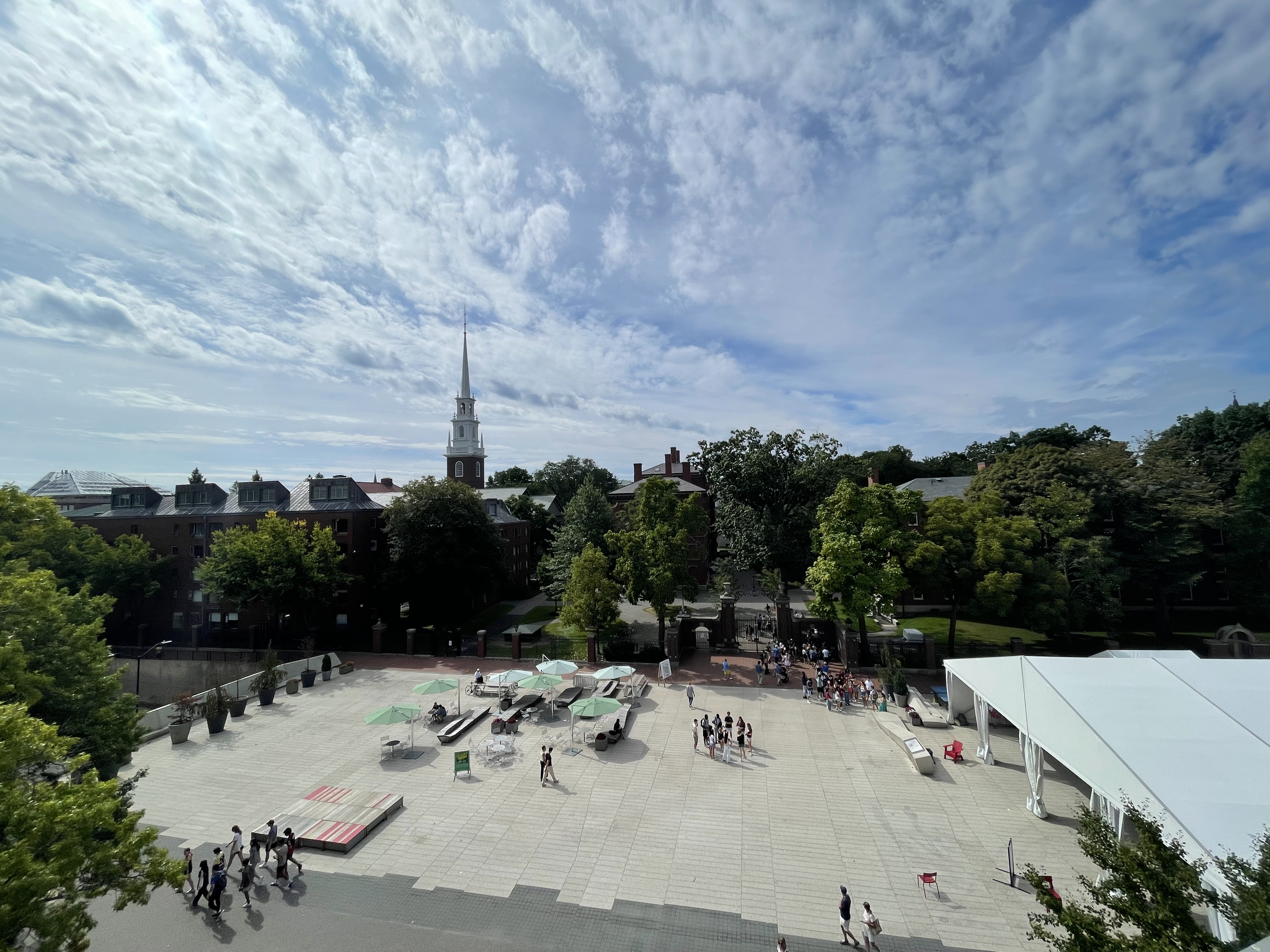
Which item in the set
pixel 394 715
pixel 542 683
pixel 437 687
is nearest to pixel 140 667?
pixel 437 687

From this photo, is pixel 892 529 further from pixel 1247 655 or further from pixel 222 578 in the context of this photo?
pixel 222 578

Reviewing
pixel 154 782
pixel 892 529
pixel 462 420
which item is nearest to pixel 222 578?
pixel 154 782

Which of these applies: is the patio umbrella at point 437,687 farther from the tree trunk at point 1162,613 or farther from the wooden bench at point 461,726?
the tree trunk at point 1162,613

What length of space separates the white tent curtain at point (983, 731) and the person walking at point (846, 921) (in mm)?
11157

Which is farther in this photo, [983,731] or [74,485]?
[74,485]

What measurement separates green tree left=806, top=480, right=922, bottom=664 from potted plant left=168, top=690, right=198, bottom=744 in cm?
2778

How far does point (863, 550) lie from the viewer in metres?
28.4

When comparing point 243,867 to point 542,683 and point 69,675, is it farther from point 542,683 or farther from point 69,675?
point 542,683

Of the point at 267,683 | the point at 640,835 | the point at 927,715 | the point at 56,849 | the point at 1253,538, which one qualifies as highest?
the point at 1253,538

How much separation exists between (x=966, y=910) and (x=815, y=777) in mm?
6439

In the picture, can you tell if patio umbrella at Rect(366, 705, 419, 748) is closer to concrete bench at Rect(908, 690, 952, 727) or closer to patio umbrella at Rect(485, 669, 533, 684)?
patio umbrella at Rect(485, 669, 533, 684)

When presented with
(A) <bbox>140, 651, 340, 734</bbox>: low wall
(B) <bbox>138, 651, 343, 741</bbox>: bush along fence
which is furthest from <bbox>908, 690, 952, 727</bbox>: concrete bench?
(B) <bbox>138, 651, 343, 741</bbox>: bush along fence

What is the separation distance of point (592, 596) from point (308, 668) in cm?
1618

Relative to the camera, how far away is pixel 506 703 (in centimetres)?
2561
